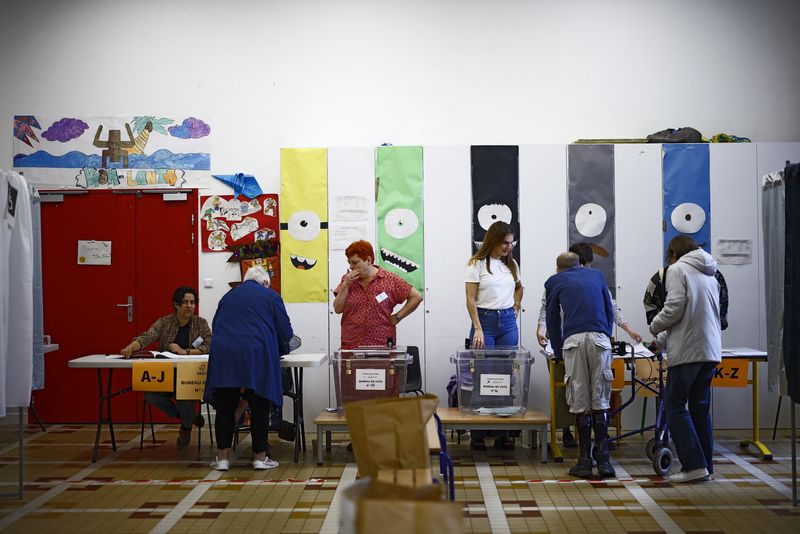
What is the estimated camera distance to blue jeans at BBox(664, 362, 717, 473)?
548 cm

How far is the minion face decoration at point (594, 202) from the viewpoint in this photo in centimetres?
768

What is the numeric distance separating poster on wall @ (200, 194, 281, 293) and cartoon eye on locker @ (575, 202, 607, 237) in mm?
2767

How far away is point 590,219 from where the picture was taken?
303 inches

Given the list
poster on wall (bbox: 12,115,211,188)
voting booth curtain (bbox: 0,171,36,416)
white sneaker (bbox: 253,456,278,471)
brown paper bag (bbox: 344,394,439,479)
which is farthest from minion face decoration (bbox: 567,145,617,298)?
brown paper bag (bbox: 344,394,439,479)

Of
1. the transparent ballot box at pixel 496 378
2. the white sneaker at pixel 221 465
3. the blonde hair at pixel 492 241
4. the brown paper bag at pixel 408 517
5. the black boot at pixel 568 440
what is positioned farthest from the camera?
the black boot at pixel 568 440

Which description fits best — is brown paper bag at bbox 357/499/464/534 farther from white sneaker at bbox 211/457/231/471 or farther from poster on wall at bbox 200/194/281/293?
poster on wall at bbox 200/194/281/293

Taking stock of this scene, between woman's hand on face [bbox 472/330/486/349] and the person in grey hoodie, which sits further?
woman's hand on face [bbox 472/330/486/349]

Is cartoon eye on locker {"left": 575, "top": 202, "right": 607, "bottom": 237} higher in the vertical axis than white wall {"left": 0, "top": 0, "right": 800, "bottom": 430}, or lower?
lower

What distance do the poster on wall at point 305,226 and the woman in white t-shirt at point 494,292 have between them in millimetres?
1578

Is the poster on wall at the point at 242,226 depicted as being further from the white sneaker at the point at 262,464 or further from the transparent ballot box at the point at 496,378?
the transparent ballot box at the point at 496,378

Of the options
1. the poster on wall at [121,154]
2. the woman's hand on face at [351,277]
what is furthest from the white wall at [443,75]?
the woman's hand on face at [351,277]

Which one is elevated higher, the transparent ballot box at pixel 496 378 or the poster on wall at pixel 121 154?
the poster on wall at pixel 121 154

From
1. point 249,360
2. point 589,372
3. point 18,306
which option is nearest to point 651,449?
point 589,372

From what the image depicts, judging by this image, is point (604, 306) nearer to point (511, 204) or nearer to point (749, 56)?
point (511, 204)
